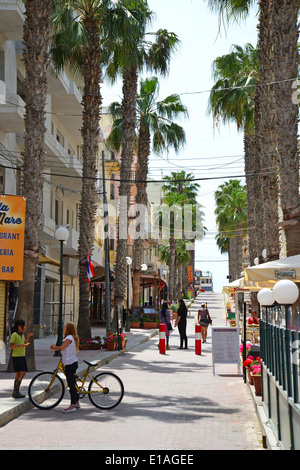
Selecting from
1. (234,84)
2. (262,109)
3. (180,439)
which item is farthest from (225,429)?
(234,84)

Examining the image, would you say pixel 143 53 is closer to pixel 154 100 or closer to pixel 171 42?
pixel 171 42

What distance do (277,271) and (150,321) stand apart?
28.9 m

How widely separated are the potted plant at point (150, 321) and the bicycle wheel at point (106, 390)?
28966 millimetres

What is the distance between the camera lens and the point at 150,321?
40.2 m

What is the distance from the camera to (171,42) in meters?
35.6

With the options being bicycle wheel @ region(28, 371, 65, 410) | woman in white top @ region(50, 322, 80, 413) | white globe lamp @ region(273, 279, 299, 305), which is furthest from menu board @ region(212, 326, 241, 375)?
white globe lamp @ region(273, 279, 299, 305)

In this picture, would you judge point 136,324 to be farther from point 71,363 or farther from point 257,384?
point 71,363

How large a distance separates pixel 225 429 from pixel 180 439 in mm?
1115

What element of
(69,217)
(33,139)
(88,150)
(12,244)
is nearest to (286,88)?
(33,139)

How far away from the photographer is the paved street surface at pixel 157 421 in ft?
27.0

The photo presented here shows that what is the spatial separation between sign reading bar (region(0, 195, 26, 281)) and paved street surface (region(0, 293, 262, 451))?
13.6 ft

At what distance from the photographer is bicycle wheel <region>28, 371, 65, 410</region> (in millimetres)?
11016
